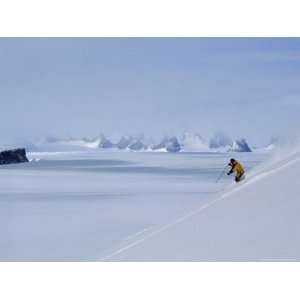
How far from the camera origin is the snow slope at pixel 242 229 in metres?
3.69

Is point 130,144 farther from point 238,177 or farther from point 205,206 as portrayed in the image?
point 238,177

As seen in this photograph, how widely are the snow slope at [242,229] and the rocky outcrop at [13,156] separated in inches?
37.3

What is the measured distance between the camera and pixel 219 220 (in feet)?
12.7

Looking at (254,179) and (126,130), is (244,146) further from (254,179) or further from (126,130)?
(126,130)

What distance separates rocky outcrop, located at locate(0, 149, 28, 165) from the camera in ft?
14.0

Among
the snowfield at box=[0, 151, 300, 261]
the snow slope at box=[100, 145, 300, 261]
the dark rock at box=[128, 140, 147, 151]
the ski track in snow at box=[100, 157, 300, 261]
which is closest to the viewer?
the snow slope at box=[100, 145, 300, 261]

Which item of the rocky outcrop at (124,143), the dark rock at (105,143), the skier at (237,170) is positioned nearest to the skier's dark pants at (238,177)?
the skier at (237,170)

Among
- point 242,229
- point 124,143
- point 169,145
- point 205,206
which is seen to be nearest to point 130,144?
point 124,143

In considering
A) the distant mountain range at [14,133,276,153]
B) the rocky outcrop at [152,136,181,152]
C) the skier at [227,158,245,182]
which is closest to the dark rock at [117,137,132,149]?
the distant mountain range at [14,133,276,153]

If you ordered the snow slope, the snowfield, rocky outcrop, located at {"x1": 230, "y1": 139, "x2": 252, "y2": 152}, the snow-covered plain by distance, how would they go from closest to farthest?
the snow slope < the snowfield < the snow-covered plain < rocky outcrop, located at {"x1": 230, "y1": 139, "x2": 252, "y2": 152}

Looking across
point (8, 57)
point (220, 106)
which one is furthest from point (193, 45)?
point (8, 57)

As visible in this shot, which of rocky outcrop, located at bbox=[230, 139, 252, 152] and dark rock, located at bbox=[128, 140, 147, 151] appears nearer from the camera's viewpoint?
rocky outcrop, located at bbox=[230, 139, 252, 152]

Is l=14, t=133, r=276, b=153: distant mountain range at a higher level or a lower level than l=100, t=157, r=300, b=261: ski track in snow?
higher

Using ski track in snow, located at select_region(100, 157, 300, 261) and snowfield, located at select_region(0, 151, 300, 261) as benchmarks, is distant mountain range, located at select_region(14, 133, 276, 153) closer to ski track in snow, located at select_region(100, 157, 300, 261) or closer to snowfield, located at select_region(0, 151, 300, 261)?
snowfield, located at select_region(0, 151, 300, 261)
